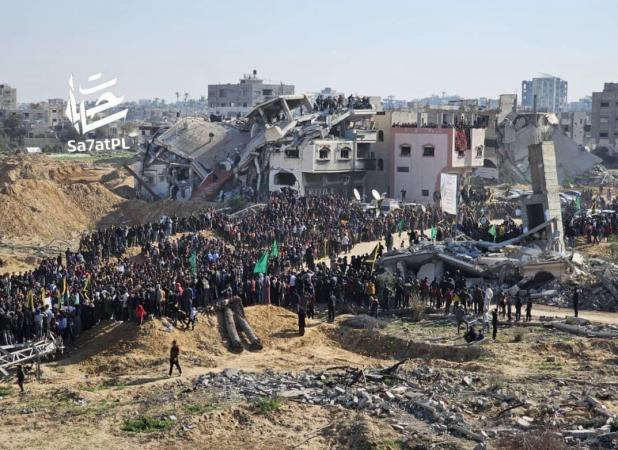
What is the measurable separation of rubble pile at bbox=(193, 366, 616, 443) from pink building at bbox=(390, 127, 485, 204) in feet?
111

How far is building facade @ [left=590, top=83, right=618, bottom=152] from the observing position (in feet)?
310

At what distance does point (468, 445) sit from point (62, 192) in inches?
1795

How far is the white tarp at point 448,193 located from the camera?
32375mm

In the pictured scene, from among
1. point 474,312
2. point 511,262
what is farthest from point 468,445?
point 511,262

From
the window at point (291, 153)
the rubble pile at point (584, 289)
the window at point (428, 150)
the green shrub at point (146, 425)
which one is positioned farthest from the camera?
the window at point (428, 150)

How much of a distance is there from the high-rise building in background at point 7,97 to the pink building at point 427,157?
106 metres

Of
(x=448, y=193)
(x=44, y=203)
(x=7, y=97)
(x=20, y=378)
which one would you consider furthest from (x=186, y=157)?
(x=7, y=97)

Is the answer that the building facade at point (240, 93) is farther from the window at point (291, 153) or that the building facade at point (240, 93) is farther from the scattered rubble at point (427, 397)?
the scattered rubble at point (427, 397)

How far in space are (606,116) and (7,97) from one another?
309 ft

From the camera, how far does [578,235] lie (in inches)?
1539

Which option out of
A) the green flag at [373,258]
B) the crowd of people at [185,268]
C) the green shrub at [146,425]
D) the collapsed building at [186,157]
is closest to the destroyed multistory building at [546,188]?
the green flag at [373,258]

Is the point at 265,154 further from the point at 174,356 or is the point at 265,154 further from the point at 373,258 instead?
the point at 174,356

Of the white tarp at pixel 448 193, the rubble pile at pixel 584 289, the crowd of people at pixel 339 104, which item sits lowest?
the rubble pile at pixel 584 289

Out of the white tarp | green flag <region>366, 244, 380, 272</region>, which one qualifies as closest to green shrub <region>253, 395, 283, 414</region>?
green flag <region>366, 244, 380, 272</region>
